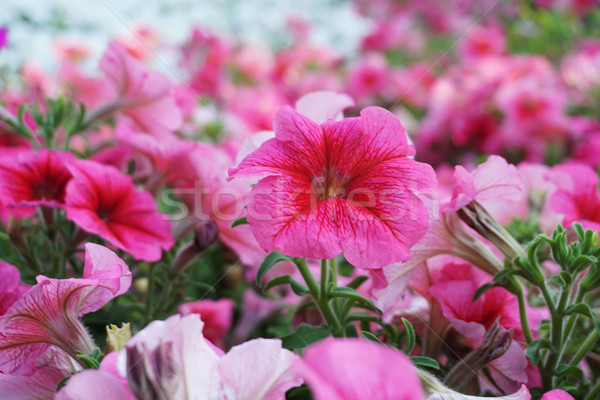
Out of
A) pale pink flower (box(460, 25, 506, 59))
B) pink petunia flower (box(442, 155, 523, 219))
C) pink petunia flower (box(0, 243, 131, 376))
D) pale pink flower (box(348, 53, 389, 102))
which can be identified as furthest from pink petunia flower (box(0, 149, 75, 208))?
pale pink flower (box(460, 25, 506, 59))

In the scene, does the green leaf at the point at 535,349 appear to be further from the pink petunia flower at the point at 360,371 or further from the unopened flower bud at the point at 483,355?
the pink petunia flower at the point at 360,371

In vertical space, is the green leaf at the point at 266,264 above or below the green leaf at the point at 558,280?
below

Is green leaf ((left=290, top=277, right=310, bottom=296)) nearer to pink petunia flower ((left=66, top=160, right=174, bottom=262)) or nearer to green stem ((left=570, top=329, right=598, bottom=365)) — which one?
pink petunia flower ((left=66, top=160, right=174, bottom=262))

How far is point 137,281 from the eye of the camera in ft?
3.62

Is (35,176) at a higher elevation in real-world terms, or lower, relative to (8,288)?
higher

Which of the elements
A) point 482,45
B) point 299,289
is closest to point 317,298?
point 299,289

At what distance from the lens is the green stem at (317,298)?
0.72m

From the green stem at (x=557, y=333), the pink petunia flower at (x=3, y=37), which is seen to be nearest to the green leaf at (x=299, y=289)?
the green stem at (x=557, y=333)

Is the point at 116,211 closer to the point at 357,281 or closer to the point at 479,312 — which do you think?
the point at 357,281

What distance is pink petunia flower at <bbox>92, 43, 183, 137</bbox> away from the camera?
1.16m

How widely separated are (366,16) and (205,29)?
153 centimetres

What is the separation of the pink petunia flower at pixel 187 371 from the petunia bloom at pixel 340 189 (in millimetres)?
124

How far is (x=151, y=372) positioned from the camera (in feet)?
1.65

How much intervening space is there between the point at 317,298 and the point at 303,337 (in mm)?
57
